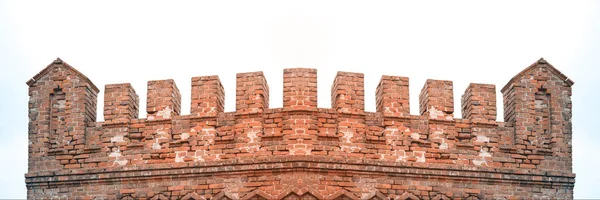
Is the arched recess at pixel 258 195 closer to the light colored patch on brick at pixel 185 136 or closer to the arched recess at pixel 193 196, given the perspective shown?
the arched recess at pixel 193 196

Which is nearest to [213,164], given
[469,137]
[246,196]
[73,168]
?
[246,196]

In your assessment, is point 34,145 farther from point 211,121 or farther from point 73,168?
point 211,121

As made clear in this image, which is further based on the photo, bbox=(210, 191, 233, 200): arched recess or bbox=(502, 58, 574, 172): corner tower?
bbox=(502, 58, 574, 172): corner tower

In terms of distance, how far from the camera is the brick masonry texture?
29359 mm

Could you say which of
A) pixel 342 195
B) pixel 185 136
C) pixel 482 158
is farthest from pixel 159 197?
pixel 482 158

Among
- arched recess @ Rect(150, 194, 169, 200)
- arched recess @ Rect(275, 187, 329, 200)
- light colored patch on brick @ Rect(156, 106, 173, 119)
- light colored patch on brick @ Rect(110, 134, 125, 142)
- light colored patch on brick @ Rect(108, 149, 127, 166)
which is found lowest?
arched recess @ Rect(150, 194, 169, 200)

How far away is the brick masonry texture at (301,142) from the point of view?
96.3 ft

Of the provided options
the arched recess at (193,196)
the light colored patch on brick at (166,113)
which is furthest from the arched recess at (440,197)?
the light colored patch on brick at (166,113)

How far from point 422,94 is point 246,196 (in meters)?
4.17

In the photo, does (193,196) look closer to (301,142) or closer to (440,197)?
(301,142)

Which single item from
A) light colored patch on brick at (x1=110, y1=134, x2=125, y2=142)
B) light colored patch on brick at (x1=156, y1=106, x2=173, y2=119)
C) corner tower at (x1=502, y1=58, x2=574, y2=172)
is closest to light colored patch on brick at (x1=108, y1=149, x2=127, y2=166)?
light colored patch on brick at (x1=110, y1=134, x2=125, y2=142)

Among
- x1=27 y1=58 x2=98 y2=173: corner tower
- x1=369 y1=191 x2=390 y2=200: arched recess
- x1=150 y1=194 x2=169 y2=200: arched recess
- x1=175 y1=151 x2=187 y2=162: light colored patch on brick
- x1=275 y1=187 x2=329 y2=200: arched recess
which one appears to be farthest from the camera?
x1=27 y1=58 x2=98 y2=173: corner tower

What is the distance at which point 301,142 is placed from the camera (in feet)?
96.6

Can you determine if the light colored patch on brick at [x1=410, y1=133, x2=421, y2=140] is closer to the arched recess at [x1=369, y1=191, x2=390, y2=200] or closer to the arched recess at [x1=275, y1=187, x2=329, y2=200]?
the arched recess at [x1=369, y1=191, x2=390, y2=200]
